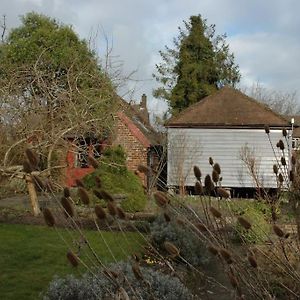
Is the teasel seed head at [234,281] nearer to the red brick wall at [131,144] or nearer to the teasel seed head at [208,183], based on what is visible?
the teasel seed head at [208,183]

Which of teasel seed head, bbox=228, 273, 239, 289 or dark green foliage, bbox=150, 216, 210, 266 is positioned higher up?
teasel seed head, bbox=228, 273, 239, 289

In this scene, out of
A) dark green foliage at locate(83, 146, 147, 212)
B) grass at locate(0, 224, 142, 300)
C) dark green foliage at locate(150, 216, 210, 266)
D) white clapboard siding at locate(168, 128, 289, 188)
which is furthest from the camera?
white clapboard siding at locate(168, 128, 289, 188)

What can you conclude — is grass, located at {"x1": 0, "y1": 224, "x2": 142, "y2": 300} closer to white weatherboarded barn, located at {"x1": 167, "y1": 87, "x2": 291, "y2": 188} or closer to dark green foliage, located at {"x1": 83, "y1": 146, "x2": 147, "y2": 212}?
dark green foliage, located at {"x1": 83, "y1": 146, "x2": 147, "y2": 212}

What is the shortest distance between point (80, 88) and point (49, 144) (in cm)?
226

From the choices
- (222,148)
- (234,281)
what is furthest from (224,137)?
(234,281)

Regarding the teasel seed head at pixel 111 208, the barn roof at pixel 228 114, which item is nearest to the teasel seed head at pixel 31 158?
the teasel seed head at pixel 111 208

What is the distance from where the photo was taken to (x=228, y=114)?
1025 inches

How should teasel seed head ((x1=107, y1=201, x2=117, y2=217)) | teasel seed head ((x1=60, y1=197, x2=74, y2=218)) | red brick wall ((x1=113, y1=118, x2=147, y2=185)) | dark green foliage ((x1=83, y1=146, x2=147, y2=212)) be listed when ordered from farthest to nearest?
red brick wall ((x1=113, y1=118, x2=147, y2=185)) < dark green foliage ((x1=83, y1=146, x2=147, y2=212)) < teasel seed head ((x1=107, y1=201, x2=117, y2=217)) < teasel seed head ((x1=60, y1=197, x2=74, y2=218))

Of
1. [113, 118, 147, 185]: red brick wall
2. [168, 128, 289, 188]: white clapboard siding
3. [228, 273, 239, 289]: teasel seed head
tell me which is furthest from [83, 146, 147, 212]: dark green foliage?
[228, 273, 239, 289]: teasel seed head

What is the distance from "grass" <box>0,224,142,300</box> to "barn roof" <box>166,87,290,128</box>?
1334 centimetres

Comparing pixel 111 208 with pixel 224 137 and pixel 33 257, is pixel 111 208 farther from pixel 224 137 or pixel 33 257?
pixel 224 137

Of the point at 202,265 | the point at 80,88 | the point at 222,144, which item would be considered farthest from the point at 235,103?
the point at 202,265

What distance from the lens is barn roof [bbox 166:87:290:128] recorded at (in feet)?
83.1

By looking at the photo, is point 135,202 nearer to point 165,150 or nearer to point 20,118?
point 20,118
